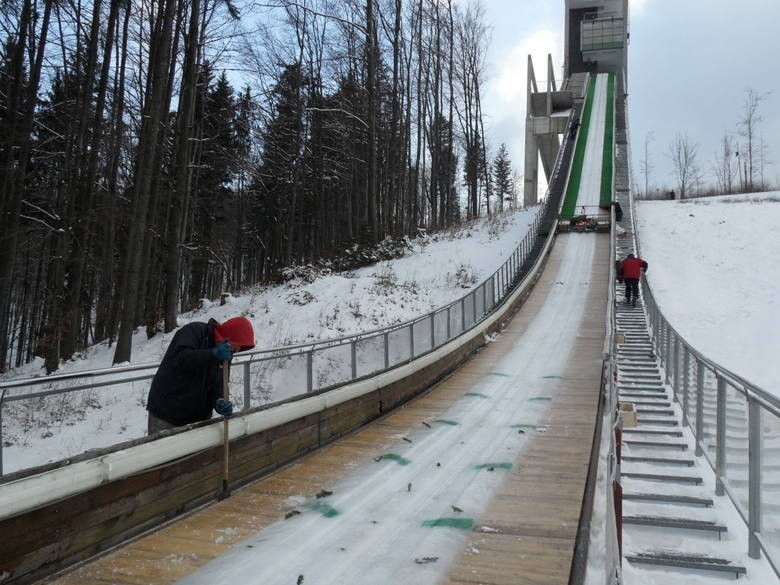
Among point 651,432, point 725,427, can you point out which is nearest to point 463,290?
point 651,432

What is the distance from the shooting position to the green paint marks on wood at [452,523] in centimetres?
500

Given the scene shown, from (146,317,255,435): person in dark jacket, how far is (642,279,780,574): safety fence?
3.99m

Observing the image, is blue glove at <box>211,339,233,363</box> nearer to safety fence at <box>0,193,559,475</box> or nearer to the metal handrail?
safety fence at <box>0,193,559,475</box>

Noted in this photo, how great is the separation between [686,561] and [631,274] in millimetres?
15778

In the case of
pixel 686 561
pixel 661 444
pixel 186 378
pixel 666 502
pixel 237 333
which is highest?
pixel 237 333

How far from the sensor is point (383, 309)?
1878cm

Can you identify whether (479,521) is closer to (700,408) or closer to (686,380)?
(700,408)

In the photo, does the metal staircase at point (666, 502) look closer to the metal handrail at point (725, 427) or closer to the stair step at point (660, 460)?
the stair step at point (660, 460)

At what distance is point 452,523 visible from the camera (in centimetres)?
507

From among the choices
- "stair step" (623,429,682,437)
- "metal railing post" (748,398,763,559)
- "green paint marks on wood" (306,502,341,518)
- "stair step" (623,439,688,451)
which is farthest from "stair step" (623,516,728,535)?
"stair step" (623,429,682,437)

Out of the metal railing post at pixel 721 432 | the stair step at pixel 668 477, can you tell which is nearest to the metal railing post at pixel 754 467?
the metal railing post at pixel 721 432

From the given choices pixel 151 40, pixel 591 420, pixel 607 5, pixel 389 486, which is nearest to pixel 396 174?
pixel 151 40

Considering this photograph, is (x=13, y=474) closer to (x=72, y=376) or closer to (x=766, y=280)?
(x=72, y=376)

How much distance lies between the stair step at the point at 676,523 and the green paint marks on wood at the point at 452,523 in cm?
218
